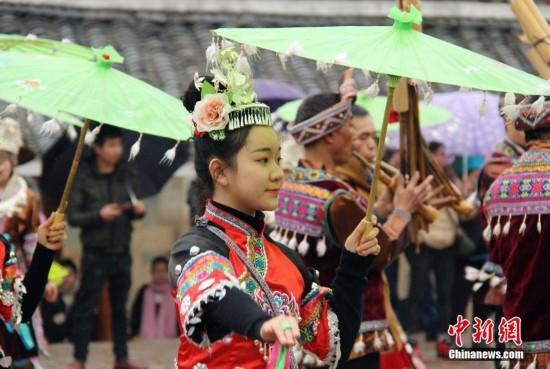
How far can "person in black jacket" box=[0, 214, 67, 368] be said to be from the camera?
16.9ft

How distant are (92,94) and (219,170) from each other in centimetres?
110

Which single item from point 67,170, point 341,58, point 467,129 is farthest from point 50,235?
point 467,129

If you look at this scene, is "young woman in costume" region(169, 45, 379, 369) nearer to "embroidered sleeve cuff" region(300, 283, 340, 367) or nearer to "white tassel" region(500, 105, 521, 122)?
"embroidered sleeve cuff" region(300, 283, 340, 367)

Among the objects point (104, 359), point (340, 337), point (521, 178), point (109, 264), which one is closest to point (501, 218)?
point (521, 178)

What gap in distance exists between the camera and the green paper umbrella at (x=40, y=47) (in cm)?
619

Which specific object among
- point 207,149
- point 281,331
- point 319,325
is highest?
point 207,149

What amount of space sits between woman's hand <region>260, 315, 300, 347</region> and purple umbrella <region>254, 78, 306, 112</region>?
7398mm

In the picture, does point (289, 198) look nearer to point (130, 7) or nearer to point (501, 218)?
point (501, 218)

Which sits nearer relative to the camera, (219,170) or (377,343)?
(219,170)

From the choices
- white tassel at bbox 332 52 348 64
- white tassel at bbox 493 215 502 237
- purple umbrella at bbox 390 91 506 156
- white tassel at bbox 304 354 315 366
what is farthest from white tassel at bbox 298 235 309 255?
purple umbrella at bbox 390 91 506 156

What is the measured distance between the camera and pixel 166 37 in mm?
14398

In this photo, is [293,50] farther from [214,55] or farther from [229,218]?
[229,218]

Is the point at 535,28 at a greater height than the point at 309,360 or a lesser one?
greater

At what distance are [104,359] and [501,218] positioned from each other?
5.74m
